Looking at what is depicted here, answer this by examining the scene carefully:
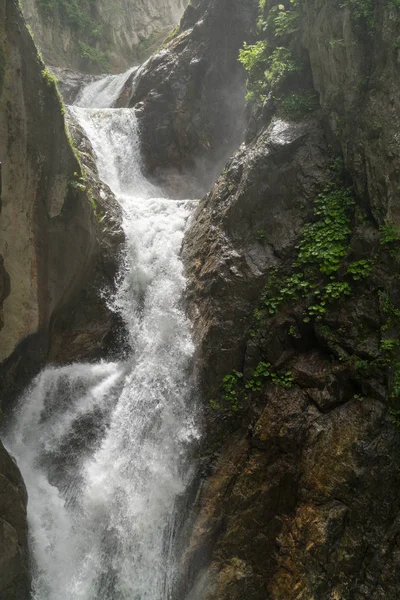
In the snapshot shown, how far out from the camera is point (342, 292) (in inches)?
312

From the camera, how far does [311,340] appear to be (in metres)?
8.27

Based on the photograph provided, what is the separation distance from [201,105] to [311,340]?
511 inches

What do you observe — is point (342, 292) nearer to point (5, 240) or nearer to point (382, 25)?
point (382, 25)

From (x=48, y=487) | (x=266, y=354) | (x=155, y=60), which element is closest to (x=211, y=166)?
(x=155, y=60)

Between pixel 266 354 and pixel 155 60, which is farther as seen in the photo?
pixel 155 60

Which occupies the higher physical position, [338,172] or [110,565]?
[338,172]

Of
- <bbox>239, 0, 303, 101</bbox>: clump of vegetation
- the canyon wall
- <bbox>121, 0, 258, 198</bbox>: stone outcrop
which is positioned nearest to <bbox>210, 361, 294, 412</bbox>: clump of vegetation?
the canyon wall

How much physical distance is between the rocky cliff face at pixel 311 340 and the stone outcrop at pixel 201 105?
22.0ft

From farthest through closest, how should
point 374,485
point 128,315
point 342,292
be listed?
point 128,315 → point 342,292 → point 374,485

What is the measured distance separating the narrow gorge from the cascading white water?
0.04 meters

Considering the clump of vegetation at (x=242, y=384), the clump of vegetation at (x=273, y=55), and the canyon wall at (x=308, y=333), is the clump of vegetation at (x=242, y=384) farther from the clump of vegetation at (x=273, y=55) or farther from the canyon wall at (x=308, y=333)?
the clump of vegetation at (x=273, y=55)

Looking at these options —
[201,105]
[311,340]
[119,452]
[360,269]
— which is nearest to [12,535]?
[119,452]

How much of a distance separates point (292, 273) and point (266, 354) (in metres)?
1.78

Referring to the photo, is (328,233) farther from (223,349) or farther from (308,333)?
(223,349)
